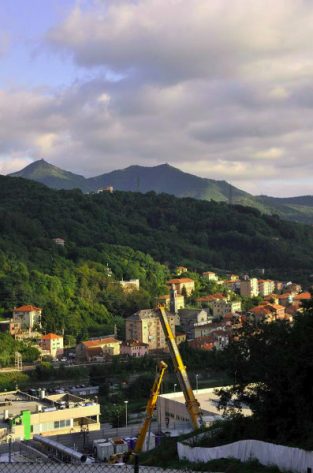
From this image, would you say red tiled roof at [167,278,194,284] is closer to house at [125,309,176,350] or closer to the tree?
house at [125,309,176,350]

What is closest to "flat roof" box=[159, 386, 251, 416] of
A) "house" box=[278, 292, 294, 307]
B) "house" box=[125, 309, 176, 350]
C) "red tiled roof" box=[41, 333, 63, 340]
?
"red tiled roof" box=[41, 333, 63, 340]

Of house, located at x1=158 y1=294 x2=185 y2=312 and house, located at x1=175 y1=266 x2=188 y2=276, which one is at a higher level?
house, located at x1=175 y1=266 x2=188 y2=276

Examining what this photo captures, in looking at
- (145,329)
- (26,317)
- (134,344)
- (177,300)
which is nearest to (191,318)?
(177,300)

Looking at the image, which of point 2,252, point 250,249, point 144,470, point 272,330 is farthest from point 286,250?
point 144,470

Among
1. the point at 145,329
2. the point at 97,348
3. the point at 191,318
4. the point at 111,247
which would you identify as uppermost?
the point at 111,247

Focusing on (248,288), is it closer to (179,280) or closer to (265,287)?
(265,287)

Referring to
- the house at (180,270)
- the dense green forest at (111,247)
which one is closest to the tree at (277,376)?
the dense green forest at (111,247)
